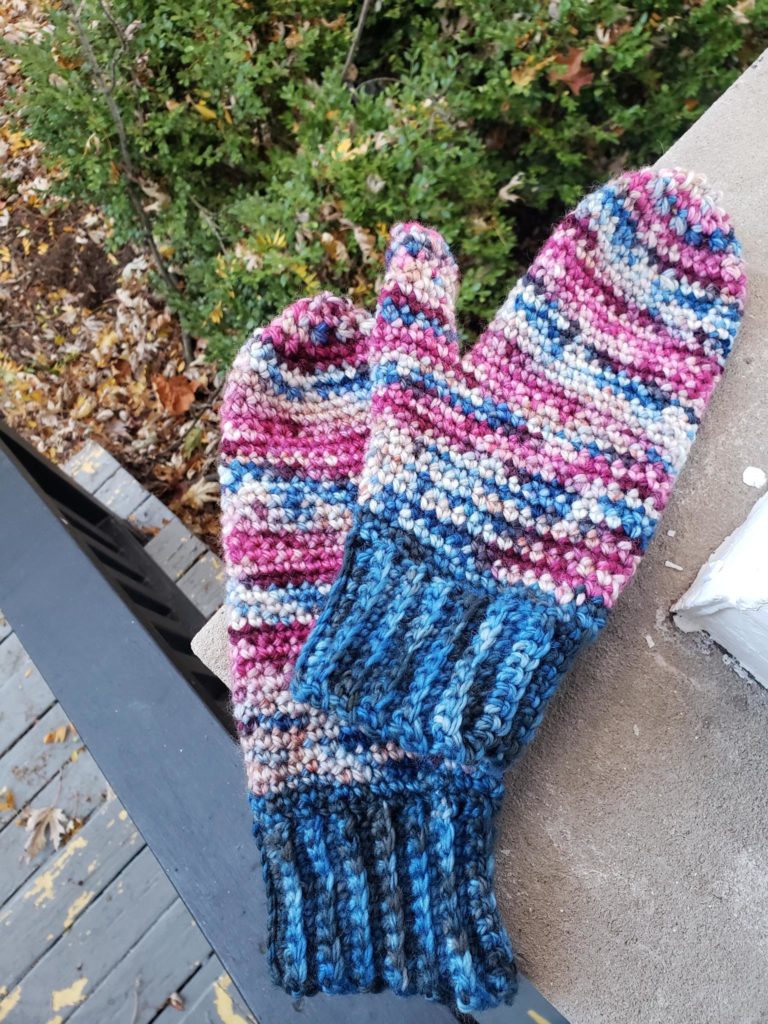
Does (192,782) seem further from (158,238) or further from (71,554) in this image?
(158,238)

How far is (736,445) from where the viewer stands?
1.18 meters

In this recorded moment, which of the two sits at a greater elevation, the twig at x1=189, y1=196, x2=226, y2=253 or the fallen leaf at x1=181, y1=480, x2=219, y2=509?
the twig at x1=189, y1=196, x2=226, y2=253

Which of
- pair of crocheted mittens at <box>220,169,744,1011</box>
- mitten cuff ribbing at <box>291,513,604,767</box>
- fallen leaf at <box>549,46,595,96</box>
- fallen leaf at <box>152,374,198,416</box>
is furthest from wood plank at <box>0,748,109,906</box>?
fallen leaf at <box>549,46,595,96</box>

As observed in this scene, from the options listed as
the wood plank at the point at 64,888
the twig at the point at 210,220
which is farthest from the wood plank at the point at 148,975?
the twig at the point at 210,220

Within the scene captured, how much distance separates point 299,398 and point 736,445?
0.70m

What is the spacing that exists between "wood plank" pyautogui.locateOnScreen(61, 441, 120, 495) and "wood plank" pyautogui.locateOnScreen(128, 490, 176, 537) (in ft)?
0.57

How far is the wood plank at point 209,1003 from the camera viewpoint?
5.82ft

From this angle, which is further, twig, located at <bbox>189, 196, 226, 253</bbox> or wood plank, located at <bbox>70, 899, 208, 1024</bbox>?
twig, located at <bbox>189, 196, 226, 253</bbox>

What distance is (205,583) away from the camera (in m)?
2.18

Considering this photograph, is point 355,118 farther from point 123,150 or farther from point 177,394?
point 177,394

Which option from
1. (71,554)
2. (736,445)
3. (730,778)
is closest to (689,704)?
(730,778)

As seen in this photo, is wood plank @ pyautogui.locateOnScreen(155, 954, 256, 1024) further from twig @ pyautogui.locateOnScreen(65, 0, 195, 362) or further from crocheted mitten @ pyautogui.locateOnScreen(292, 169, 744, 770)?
twig @ pyautogui.locateOnScreen(65, 0, 195, 362)

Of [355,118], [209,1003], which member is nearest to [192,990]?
[209,1003]

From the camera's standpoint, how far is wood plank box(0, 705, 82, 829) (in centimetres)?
207
